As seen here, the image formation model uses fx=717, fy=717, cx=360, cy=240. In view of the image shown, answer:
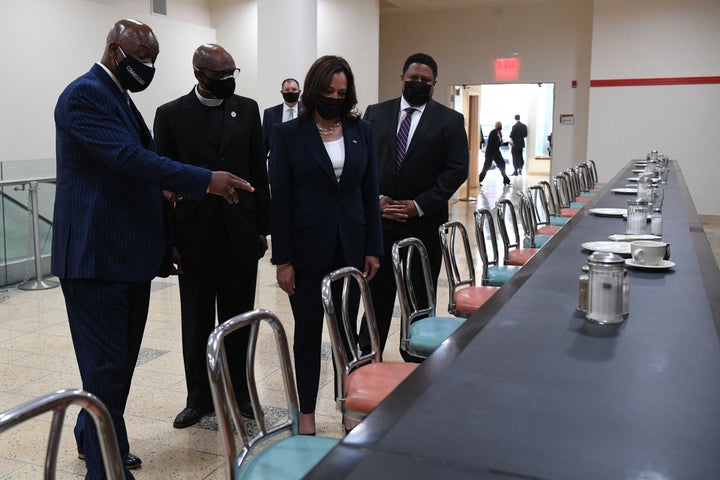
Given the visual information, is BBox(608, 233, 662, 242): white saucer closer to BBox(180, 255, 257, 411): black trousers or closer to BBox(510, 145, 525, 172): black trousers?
BBox(180, 255, 257, 411): black trousers

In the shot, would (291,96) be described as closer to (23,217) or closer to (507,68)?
(23,217)

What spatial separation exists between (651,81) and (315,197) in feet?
32.1

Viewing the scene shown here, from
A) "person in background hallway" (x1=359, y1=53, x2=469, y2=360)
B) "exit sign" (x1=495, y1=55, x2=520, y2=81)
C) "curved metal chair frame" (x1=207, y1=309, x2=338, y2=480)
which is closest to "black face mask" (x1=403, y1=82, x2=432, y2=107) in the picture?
"person in background hallway" (x1=359, y1=53, x2=469, y2=360)

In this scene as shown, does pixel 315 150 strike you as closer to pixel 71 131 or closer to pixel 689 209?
pixel 71 131

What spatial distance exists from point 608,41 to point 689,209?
748 centimetres

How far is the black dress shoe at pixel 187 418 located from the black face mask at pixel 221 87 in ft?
4.55

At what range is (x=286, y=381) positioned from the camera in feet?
6.19

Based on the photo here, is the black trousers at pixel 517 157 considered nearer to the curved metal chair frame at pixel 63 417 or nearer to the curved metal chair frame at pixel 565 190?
the curved metal chair frame at pixel 565 190

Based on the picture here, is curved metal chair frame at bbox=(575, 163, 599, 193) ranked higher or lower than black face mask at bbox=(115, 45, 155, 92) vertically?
lower

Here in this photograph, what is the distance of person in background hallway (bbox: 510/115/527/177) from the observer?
17.6m

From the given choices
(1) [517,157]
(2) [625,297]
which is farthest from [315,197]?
(1) [517,157]

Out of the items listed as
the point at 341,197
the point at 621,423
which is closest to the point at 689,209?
the point at 341,197

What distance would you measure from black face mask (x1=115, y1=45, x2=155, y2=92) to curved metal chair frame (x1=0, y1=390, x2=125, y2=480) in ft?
4.51

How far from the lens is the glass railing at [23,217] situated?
6023 mm
